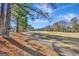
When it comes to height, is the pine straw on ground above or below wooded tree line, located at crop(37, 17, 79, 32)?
below

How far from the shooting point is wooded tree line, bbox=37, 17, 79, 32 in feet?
5.82

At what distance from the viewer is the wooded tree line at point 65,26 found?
1.77 meters

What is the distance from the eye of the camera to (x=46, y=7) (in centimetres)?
180

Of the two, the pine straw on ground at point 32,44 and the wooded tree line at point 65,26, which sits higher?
the wooded tree line at point 65,26

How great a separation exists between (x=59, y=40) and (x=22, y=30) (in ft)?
1.05

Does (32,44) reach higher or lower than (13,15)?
lower

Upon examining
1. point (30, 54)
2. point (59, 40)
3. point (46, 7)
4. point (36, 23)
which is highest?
point (46, 7)

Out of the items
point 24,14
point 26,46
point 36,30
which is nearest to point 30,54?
point 26,46

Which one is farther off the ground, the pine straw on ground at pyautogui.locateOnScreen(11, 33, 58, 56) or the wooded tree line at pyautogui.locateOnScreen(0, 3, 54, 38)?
the wooded tree line at pyautogui.locateOnScreen(0, 3, 54, 38)

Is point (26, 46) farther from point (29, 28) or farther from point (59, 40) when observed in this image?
point (59, 40)

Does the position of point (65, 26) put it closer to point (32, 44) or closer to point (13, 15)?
point (32, 44)

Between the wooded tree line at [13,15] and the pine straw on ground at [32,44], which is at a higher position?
the wooded tree line at [13,15]

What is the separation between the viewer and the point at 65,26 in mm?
1784

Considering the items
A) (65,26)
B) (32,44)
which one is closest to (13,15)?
(32,44)
